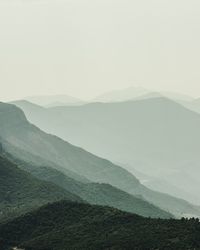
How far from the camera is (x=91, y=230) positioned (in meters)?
128

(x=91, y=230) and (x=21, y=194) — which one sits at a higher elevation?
(x=91, y=230)

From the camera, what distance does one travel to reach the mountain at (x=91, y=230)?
109938 millimetres

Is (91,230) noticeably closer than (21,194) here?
Yes

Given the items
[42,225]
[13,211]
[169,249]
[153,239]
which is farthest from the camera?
[13,211]

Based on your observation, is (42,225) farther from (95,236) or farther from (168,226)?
(168,226)

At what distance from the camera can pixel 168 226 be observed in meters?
120

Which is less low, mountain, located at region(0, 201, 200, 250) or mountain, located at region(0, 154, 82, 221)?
mountain, located at region(0, 201, 200, 250)

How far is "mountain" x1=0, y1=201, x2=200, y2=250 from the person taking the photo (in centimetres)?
10994

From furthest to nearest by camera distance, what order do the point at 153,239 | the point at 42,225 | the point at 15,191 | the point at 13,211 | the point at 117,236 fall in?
the point at 15,191 < the point at 13,211 < the point at 42,225 < the point at 117,236 < the point at 153,239

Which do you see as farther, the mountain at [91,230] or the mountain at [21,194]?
the mountain at [21,194]

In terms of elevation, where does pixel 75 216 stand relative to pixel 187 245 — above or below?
below

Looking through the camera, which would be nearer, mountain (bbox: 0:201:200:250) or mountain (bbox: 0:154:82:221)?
mountain (bbox: 0:201:200:250)

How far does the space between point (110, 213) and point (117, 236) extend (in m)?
22.9

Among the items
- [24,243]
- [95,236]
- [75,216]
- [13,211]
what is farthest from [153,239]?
[13,211]
